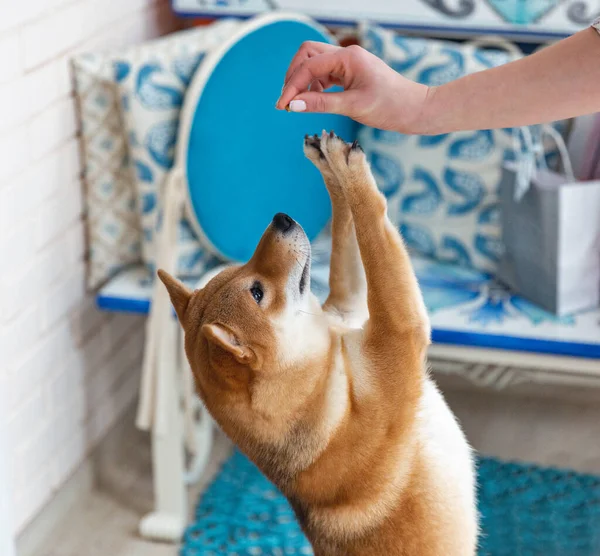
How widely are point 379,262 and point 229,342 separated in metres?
0.20

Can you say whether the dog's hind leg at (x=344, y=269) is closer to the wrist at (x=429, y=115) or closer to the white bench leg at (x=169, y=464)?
the wrist at (x=429, y=115)

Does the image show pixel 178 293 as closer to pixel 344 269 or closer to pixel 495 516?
pixel 344 269

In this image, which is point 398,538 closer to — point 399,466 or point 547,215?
point 399,466

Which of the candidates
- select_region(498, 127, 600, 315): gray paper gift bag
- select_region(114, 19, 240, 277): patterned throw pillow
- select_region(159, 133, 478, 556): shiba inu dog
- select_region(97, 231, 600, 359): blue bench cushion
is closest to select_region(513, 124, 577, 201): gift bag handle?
select_region(498, 127, 600, 315): gray paper gift bag

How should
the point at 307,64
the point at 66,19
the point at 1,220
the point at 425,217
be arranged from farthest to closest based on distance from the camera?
the point at 425,217
the point at 66,19
the point at 1,220
the point at 307,64

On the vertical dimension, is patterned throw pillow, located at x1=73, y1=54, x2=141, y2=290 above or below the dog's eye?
below

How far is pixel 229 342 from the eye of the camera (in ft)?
3.33

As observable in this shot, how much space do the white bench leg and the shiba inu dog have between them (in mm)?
763

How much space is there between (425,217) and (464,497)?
1041 mm

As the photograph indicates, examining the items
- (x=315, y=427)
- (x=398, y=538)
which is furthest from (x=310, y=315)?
(x=398, y=538)

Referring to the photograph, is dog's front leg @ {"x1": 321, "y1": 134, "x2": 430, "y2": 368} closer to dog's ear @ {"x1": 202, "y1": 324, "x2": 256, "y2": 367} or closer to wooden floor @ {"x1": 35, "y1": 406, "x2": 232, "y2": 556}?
dog's ear @ {"x1": 202, "y1": 324, "x2": 256, "y2": 367}

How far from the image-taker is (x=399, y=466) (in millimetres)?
1097

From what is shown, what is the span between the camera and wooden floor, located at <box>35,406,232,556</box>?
75.9 inches

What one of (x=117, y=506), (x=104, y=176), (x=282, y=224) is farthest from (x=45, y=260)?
(x=282, y=224)
